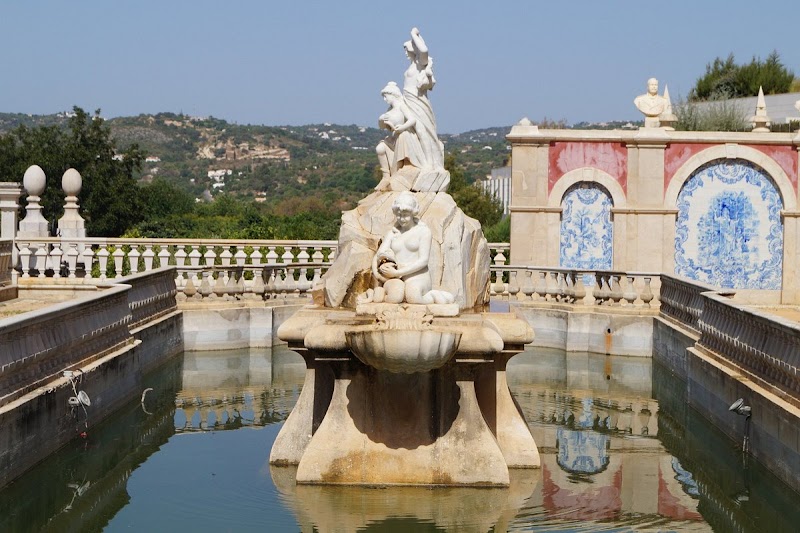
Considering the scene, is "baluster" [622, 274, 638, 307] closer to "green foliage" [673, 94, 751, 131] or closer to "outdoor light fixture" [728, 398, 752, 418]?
"outdoor light fixture" [728, 398, 752, 418]

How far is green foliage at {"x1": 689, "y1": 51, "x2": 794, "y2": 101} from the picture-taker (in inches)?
2089

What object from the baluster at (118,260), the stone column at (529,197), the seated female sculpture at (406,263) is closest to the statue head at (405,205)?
the seated female sculpture at (406,263)

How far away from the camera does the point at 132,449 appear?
48.8 feet

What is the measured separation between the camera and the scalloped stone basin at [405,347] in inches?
447

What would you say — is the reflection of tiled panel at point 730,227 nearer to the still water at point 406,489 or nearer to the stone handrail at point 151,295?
the still water at point 406,489

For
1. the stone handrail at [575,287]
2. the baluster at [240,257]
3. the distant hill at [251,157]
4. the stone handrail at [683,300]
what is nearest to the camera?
the stone handrail at [683,300]

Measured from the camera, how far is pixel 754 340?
558 inches

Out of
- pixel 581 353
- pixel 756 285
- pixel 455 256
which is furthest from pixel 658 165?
pixel 455 256

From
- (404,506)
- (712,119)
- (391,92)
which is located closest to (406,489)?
(404,506)

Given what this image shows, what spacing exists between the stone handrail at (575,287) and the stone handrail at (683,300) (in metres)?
0.67

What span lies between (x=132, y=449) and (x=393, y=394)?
12.9 ft

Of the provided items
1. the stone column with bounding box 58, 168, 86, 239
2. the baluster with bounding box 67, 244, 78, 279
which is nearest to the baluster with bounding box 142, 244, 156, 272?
the baluster with bounding box 67, 244, 78, 279

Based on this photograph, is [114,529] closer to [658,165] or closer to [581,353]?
[581,353]

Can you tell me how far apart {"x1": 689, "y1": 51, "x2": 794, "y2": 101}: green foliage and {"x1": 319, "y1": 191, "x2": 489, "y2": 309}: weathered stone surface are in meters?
40.1
